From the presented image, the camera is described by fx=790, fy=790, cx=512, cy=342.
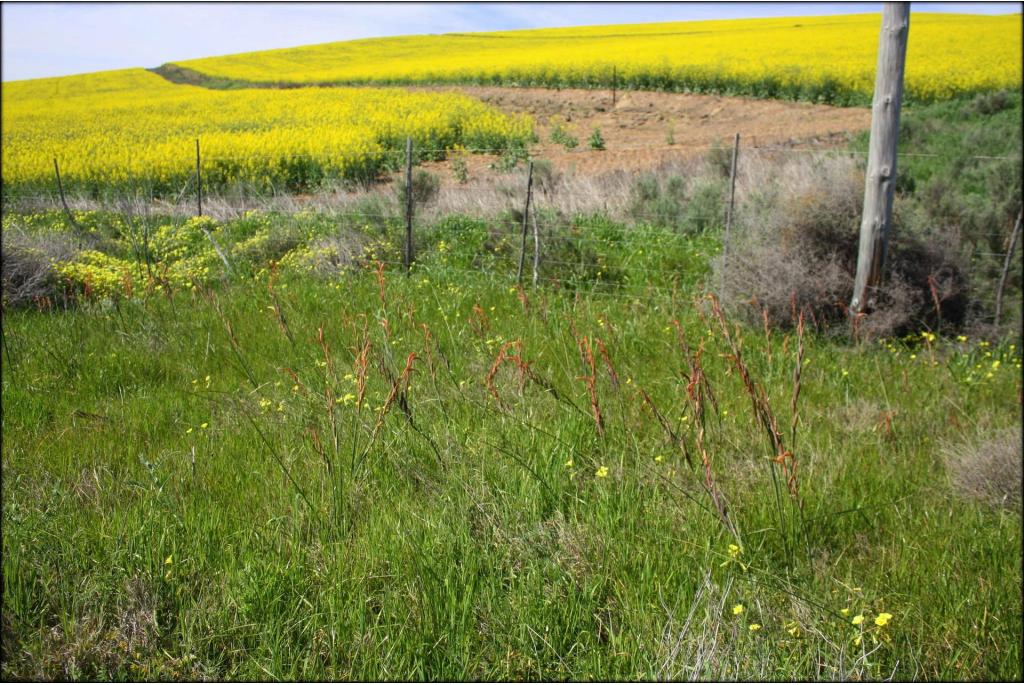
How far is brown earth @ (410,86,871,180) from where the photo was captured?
58.4 feet

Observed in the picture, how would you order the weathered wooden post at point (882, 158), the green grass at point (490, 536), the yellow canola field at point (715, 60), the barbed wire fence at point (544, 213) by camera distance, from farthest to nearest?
the yellow canola field at point (715, 60) → the barbed wire fence at point (544, 213) → the weathered wooden post at point (882, 158) → the green grass at point (490, 536)

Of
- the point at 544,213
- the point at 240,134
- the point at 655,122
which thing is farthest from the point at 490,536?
the point at 655,122

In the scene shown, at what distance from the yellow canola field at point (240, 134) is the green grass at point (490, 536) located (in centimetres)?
863

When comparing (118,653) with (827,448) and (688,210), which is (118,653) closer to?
(827,448)

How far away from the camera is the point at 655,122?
24.1m

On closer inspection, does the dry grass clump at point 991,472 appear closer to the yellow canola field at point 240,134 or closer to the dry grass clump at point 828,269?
the dry grass clump at point 828,269

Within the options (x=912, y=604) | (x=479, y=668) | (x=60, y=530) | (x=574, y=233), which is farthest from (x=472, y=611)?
(x=574, y=233)

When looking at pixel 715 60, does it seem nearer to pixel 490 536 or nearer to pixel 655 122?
pixel 655 122

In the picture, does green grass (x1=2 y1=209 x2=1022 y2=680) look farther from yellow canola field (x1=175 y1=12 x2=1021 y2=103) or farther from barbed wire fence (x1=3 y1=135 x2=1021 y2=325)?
yellow canola field (x1=175 y1=12 x2=1021 y2=103)

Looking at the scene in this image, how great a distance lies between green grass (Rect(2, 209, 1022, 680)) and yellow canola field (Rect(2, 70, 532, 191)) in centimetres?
863

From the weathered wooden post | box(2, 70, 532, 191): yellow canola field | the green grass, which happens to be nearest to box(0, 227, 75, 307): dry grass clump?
the green grass

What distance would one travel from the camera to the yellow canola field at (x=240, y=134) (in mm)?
17578

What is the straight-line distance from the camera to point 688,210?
35.0ft

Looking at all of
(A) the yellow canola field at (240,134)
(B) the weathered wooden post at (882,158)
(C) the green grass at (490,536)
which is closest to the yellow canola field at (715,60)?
(A) the yellow canola field at (240,134)
